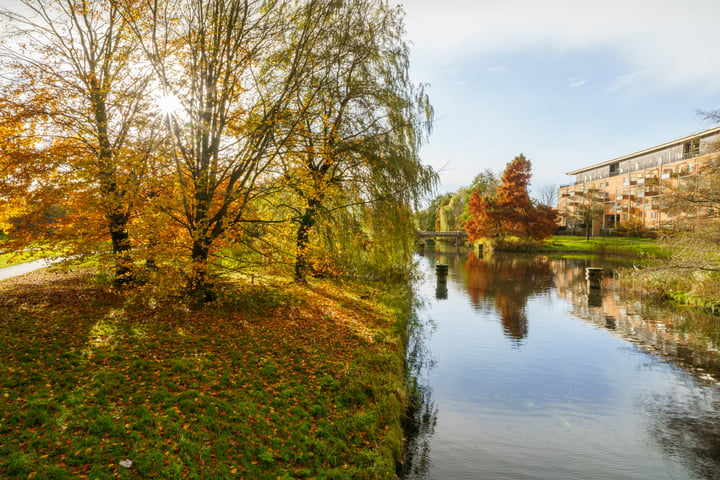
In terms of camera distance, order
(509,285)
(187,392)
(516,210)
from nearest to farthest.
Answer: (187,392) → (509,285) → (516,210)

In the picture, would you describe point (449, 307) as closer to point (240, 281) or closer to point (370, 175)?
point (370, 175)

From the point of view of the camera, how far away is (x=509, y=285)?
2441cm

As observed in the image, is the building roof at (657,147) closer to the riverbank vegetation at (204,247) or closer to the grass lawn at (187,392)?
the riverbank vegetation at (204,247)

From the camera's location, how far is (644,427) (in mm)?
7922

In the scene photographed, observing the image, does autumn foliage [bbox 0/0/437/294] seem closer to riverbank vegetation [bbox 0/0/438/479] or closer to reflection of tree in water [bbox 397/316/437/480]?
riverbank vegetation [bbox 0/0/438/479]

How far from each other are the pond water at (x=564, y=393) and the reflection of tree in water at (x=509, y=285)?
235 millimetres

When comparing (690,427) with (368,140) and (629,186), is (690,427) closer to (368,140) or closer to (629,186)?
(368,140)

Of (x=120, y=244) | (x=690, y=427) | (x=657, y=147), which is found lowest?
(x=690, y=427)

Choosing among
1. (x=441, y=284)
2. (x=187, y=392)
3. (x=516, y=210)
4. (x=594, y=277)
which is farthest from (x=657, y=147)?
(x=187, y=392)

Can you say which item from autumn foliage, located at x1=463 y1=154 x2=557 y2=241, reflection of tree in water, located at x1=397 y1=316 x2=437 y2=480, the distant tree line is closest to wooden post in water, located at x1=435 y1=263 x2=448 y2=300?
reflection of tree in water, located at x1=397 y1=316 x2=437 y2=480

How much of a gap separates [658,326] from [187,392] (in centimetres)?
1675

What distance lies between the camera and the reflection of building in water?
38.2 feet

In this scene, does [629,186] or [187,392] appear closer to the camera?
[187,392]

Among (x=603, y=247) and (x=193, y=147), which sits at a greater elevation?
(x=193, y=147)
